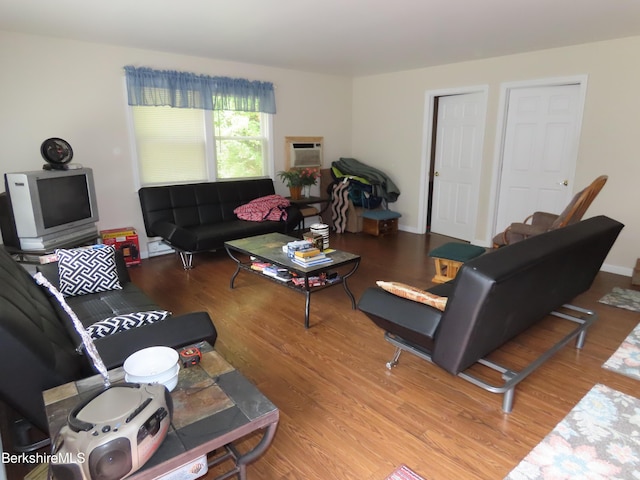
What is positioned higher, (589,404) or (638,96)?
(638,96)

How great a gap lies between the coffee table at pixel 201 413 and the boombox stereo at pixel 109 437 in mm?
64

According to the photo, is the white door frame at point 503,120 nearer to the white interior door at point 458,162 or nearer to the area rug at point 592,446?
the white interior door at point 458,162

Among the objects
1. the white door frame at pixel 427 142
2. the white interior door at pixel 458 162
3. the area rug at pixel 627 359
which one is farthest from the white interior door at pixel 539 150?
the area rug at pixel 627 359

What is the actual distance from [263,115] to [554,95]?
3.55 m

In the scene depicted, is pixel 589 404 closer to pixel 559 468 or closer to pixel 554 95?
pixel 559 468

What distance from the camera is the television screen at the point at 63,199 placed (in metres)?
3.35

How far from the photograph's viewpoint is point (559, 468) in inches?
66.9

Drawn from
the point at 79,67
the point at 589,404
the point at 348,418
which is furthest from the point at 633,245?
the point at 79,67

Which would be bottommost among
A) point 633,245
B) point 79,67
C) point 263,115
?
point 633,245

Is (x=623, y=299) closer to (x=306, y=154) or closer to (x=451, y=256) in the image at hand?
(x=451, y=256)

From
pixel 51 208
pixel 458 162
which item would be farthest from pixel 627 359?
pixel 51 208

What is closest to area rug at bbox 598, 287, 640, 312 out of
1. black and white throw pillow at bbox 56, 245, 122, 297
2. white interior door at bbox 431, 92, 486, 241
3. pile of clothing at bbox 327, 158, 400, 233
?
white interior door at bbox 431, 92, 486, 241

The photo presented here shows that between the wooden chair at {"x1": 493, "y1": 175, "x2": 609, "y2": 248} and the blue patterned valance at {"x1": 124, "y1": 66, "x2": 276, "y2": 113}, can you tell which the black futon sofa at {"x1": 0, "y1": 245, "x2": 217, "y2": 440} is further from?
the wooden chair at {"x1": 493, "y1": 175, "x2": 609, "y2": 248}

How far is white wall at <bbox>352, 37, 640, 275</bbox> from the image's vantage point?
153 inches
